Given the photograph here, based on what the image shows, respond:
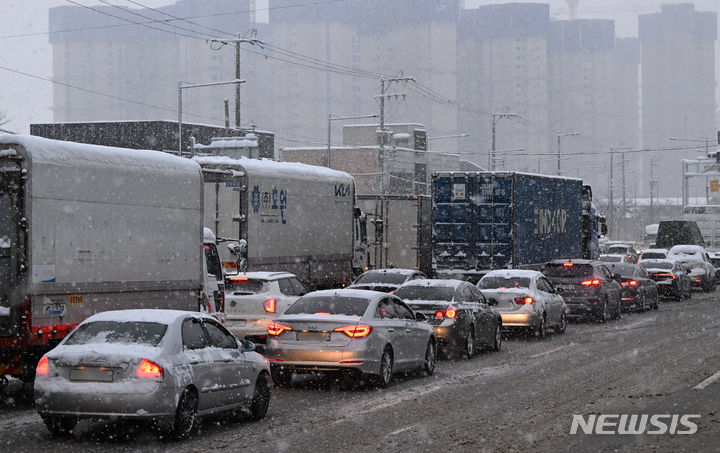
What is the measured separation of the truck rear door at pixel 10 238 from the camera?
13367mm

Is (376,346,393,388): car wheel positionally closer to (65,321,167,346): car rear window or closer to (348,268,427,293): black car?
A: (65,321,167,346): car rear window

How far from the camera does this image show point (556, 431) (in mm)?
11375

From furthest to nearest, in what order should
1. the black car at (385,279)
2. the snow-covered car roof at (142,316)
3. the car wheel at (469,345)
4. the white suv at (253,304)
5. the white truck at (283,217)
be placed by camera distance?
the black car at (385,279) → the white truck at (283,217) → the car wheel at (469,345) → the white suv at (253,304) → the snow-covered car roof at (142,316)

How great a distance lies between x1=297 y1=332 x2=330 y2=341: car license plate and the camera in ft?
50.2

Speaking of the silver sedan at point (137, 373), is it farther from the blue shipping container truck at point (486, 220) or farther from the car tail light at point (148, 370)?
the blue shipping container truck at point (486, 220)

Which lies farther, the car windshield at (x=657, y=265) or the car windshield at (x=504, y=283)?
the car windshield at (x=657, y=265)

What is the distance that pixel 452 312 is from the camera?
1978 cm

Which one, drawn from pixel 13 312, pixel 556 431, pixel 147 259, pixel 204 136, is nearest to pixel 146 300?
pixel 147 259

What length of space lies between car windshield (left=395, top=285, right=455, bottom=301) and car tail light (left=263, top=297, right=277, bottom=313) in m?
2.31

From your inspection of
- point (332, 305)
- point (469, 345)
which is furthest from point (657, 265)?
point (332, 305)

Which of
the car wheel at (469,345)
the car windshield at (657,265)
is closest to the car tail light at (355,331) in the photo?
the car wheel at (469,345)

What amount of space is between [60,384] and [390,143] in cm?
9746

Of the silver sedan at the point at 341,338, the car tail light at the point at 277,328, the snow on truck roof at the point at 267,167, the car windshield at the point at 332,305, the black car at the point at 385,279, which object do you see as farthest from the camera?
the black car at the point at 385,279

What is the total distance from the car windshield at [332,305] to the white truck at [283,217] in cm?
620
